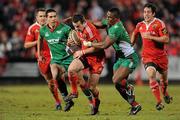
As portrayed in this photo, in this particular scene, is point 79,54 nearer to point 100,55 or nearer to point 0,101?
point 100,55

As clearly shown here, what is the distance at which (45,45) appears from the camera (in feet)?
61.0

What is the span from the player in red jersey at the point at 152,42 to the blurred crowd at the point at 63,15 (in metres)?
13.2

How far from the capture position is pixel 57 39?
17.5 metres

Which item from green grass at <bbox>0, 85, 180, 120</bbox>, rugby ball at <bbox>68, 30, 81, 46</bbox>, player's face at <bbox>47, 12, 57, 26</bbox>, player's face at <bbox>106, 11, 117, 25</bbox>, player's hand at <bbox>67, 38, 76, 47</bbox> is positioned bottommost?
green grass at <bbox>0, 85, 180, 120</bbox>

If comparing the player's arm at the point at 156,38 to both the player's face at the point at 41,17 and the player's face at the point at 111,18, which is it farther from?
the player's face at the point at 41,17

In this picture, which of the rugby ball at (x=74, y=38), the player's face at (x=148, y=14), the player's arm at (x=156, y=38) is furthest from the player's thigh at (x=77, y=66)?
the player's face at (x=148, y=14)

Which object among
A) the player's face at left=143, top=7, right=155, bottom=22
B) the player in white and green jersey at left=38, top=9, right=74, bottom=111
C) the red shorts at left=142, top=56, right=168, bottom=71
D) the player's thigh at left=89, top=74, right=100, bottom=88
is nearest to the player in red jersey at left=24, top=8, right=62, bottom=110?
the player in white and green jersey at left=38, top=9, right=74, bottom=111

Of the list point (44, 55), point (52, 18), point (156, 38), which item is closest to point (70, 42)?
point (52, 18)

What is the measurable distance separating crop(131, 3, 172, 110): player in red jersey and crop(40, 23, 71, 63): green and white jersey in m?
1.86

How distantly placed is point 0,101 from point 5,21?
38.6 ft

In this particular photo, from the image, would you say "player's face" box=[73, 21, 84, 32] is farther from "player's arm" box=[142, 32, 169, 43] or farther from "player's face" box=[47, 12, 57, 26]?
"player's arm" box=[142, 32, 169, 43]

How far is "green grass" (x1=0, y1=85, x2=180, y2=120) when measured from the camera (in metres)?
15.3

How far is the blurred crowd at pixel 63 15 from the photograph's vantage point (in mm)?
→ 30766

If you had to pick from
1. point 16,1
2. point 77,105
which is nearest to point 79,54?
point 77,105
